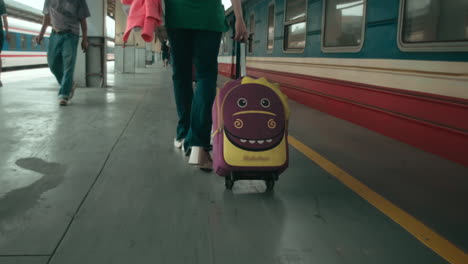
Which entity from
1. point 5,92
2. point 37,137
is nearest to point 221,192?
point 37,137

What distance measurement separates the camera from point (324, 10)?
23.7ft

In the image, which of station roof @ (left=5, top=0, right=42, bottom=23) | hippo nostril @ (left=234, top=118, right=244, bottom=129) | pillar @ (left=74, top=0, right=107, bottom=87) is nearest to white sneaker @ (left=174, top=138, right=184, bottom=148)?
hippo nostril @ (left=234, top=118, right=244, bottom=129)

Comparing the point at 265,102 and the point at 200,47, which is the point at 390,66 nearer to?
the point at 200,47

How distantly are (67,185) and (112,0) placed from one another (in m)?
32.4

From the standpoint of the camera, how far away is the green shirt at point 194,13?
302cm

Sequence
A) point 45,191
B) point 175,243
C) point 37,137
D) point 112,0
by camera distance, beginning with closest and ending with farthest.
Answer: point 175,243 < point 45,191 < point 37,137 < point 112,0

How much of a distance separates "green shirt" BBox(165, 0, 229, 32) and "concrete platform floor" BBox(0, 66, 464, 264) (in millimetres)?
1042

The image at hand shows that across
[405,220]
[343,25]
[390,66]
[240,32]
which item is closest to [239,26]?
[240,32]

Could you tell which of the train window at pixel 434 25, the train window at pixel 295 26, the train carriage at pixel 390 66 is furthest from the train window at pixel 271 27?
the train window at pixel 434 25

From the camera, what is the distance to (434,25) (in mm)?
4152

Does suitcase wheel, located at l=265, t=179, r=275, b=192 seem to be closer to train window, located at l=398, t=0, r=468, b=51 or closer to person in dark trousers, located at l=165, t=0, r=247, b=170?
person in dark trousers, located at l=165, t=0, r=247, b=170

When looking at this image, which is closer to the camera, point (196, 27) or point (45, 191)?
point (45, 191)

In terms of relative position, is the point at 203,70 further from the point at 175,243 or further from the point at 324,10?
the point at 324,10

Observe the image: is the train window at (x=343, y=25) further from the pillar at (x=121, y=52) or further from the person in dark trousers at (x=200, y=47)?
the pillar at (x=121, y=52)
